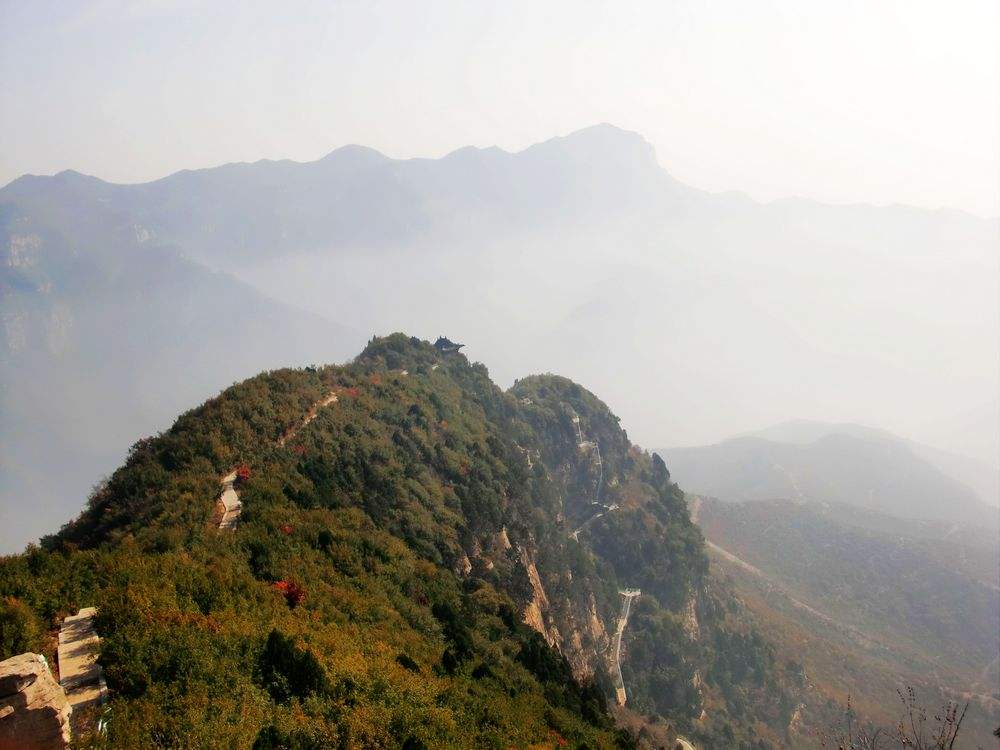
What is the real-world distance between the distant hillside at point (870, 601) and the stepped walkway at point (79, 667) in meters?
90.2

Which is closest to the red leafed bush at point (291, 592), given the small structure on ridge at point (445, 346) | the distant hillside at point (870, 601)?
the small structure on ridge at point (445, 346)

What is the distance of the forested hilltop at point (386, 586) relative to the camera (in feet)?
52.4

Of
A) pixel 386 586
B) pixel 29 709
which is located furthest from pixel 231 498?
pixel 29 709

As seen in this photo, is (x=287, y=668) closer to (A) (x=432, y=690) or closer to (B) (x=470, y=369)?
(A) (x=432, y=690)

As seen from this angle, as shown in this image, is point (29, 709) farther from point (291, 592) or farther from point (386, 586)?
point (386, 586)

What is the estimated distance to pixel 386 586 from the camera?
96.1 ft

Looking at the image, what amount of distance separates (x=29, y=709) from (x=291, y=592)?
10979mm

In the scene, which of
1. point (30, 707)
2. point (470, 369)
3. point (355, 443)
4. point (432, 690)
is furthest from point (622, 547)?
point (30, 707)

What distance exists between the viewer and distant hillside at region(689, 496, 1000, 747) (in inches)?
3310

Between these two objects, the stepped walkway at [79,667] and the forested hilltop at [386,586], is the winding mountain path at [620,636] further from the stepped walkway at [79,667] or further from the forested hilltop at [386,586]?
the stepped walkway at [79,667]

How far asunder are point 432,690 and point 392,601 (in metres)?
8.01

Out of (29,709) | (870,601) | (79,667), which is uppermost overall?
(29,709)

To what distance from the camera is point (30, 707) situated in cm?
1212

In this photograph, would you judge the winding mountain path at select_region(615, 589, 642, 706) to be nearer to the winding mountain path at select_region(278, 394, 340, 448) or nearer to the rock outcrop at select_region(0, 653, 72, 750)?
the winding mountain path at select_region(278, 394, 340, 448)
